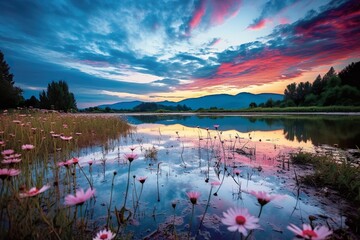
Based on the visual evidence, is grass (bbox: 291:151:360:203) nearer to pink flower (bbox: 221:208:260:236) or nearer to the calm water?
the calm water

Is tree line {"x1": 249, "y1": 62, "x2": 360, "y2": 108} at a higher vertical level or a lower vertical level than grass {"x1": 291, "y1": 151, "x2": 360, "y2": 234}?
higher

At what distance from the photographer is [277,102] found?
60719 mm

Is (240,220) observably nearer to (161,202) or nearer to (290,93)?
(161,202)

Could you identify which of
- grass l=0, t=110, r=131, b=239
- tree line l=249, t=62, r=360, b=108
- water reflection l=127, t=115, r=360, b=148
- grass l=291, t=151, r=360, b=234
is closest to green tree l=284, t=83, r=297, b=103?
tree line l=249, t=62, r=360, b=108

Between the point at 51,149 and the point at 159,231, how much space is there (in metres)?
5.68

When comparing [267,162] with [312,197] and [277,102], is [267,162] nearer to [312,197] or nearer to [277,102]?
[312,197]

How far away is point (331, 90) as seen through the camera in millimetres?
42094

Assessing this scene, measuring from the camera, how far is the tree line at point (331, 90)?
128ft

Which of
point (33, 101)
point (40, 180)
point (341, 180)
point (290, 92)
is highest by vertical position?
point (290, 92)

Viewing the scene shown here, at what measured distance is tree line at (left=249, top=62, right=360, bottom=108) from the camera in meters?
39.0

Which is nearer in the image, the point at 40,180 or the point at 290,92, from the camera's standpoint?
the point at 40,180

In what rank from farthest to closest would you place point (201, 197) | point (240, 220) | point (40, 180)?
point (201, 197)
point (40, 180)
point (240, 220)

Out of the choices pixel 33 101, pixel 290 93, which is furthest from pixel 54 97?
pixel 290 93

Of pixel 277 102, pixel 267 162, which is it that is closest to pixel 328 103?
pixel 277 102
